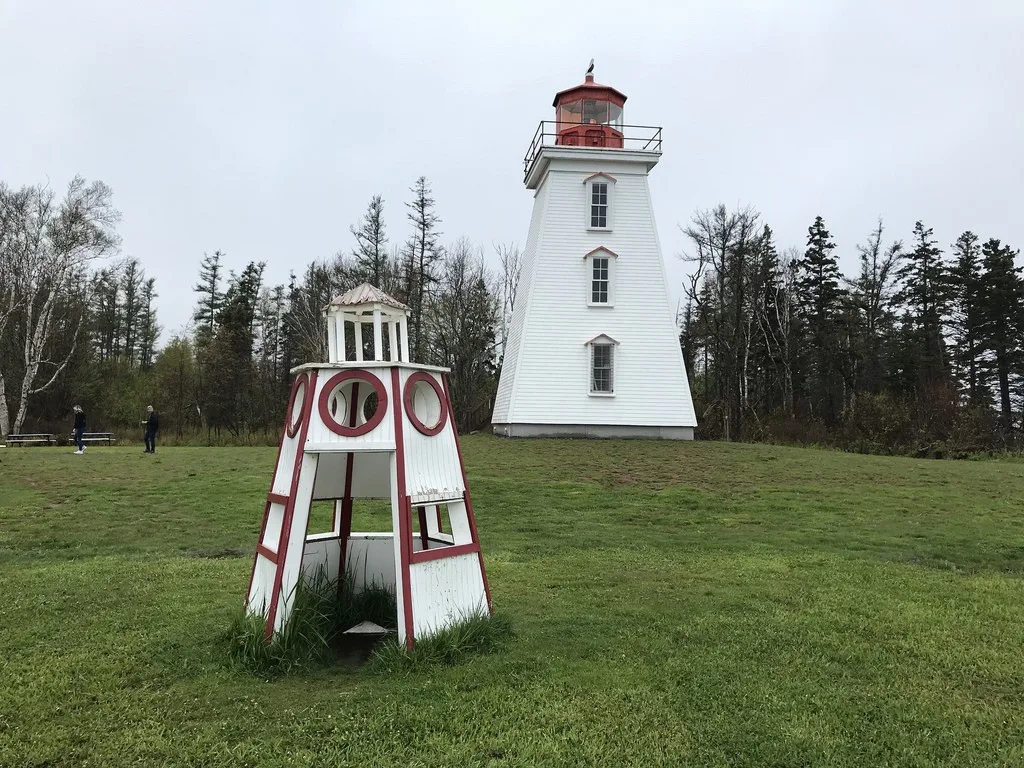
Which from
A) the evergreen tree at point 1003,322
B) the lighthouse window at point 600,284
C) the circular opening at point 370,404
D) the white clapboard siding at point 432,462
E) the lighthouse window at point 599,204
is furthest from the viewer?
the evergreen tree at point 1003,322

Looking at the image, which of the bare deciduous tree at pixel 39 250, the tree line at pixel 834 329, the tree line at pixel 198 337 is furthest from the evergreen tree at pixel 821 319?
the bare deciduous tree at pixel 39 250

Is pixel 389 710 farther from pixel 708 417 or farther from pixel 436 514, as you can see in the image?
pixel 708 417

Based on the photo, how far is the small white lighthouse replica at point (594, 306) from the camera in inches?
963

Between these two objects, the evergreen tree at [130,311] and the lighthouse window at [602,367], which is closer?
the lighthouse window at [602,367]

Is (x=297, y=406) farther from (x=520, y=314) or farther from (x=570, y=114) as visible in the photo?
(x=570, y=114)

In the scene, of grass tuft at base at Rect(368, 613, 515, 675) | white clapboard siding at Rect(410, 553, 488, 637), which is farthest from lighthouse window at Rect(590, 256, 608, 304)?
grass tuft at base at Rect(368, 613, 515, 675)

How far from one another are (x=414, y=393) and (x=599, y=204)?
2061cm

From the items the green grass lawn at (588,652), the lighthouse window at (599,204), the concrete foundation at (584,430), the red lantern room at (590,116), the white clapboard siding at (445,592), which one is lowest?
the green grass lawn at (588,652)

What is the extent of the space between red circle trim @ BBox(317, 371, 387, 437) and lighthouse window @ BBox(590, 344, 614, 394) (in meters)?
19.2

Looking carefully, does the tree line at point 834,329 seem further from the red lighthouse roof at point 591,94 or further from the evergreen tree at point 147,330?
the evergreen tree at point 147,330

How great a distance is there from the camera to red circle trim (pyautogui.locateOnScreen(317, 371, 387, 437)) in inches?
220

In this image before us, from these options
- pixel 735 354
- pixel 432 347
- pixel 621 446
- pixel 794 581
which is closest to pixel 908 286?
pixel 735 354

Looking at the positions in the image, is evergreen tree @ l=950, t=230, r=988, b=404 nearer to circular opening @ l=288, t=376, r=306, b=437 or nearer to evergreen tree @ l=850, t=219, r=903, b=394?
evergreen tree @ l=850, t=219, r=903, b=394

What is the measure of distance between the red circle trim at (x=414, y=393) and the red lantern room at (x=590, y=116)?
2171cm
